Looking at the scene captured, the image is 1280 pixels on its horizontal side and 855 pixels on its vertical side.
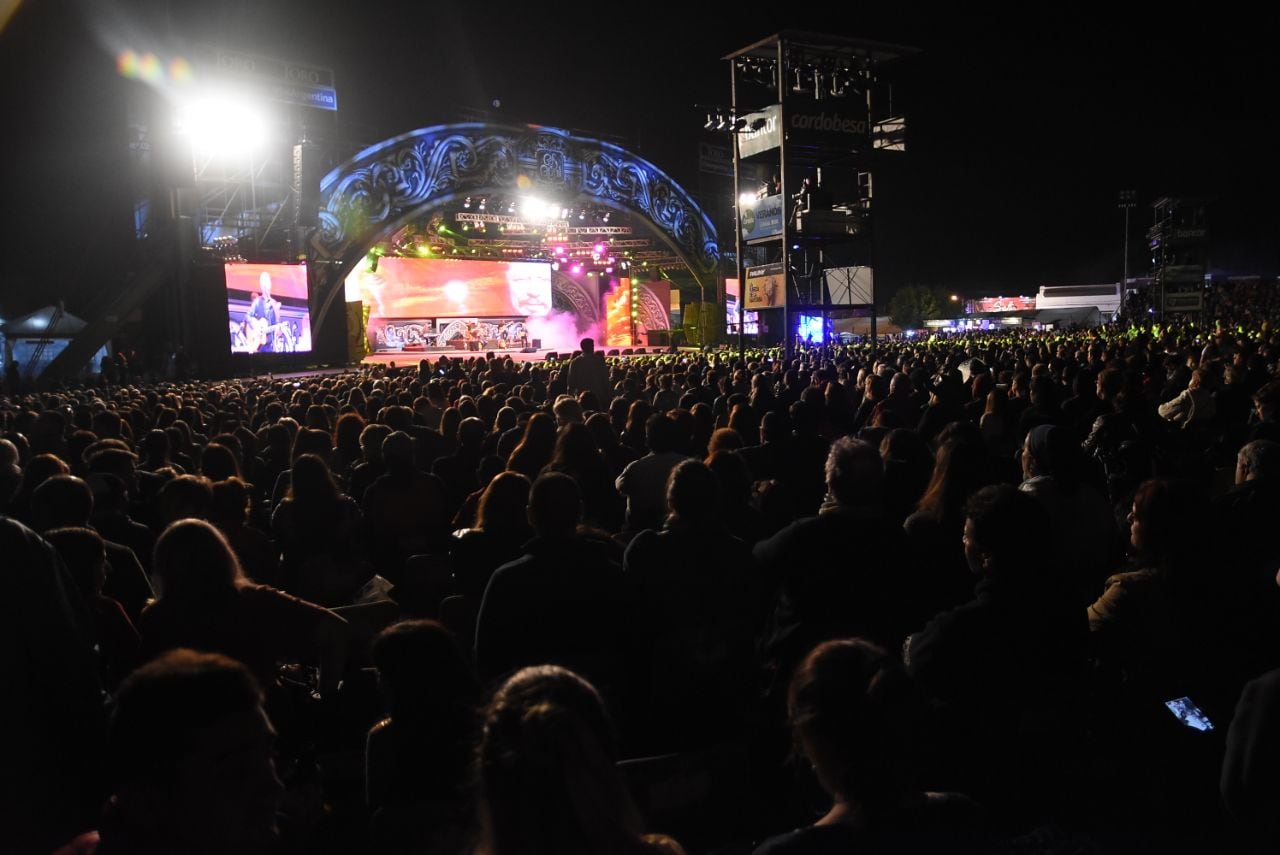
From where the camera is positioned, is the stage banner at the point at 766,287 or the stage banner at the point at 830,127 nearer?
the stage banner at the point at 766,287

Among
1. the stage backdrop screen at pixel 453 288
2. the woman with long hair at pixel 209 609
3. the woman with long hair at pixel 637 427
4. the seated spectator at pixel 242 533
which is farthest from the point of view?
the stage backdrop screen at pixel 453 288

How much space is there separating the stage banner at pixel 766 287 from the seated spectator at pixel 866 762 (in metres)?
24.7

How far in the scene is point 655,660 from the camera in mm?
A: 4008

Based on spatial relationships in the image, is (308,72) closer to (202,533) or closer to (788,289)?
(788,289)

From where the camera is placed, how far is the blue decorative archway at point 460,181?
3138cm

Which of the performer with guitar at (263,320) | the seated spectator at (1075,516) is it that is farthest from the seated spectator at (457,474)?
the performer with guitar at (263,320)

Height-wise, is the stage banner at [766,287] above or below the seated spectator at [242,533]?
above

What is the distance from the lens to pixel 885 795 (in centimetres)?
198

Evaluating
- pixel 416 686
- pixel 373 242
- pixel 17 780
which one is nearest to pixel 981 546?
pixel 416 686

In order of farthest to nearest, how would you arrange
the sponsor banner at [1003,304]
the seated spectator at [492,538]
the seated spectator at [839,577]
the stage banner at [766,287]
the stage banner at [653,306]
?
the sponsor banner at [1003,304] < the stage banner at [653,306] < the stage banner at [766,287] < the seated spectator at [492,538] < the seated spectator at [839,577]

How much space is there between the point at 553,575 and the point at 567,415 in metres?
5.14

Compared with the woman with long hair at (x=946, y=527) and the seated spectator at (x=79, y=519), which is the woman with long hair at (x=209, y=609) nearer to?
the seated spectator at (x=79, y=519)

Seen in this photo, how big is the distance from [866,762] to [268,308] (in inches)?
1223

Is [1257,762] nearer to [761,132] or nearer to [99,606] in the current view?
[99,606]
